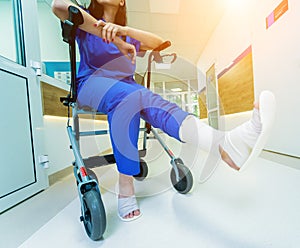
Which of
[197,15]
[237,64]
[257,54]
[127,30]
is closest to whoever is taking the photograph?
[127,30]

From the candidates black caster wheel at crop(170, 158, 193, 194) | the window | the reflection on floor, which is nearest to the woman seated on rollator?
the reflection on floor

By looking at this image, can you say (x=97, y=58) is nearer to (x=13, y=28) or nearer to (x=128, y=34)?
(x=128, y=34)

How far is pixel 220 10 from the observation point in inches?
128

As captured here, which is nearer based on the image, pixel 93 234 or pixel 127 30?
pixel 93 234

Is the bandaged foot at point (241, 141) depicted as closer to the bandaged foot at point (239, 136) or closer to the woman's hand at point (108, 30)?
the bandaged foot at point (239, 136)

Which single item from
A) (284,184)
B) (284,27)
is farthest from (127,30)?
(284,27)

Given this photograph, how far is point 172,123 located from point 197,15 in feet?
11.4

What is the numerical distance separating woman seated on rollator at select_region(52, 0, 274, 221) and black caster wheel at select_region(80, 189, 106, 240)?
146 millimetres

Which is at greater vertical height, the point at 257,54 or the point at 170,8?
the point at 170,8

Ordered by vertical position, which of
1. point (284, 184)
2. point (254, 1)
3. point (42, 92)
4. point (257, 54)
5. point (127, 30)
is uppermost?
point (254, 1)

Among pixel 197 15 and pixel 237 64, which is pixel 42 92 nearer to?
pixel 237 64

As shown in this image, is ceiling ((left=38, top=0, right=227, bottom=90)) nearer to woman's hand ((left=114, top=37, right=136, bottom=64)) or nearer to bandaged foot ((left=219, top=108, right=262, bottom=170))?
woman's hand ((left=114, top=37, right=136, bottom=64))

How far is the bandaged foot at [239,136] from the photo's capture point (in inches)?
18.1

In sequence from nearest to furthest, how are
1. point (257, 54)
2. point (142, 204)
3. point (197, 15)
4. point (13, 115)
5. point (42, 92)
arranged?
point (142, 204), point (13, 115), point (42, 92), point (257, 54), point (197, 15)
